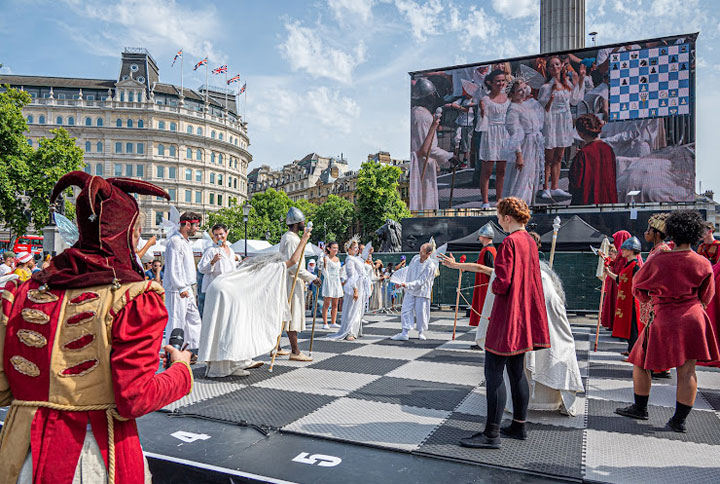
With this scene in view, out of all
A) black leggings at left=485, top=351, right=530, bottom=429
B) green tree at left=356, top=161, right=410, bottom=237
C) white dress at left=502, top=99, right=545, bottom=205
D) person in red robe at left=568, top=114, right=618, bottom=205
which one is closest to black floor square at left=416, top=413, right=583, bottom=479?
black leggings at left=485, top=351, right=530, bottom=429

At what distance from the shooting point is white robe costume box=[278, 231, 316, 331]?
24.5 ft

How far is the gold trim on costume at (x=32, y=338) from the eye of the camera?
1.88 meters

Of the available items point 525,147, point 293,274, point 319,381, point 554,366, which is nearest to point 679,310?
point 554,366

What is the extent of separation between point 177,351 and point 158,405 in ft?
0.81

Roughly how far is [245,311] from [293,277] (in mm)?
1102

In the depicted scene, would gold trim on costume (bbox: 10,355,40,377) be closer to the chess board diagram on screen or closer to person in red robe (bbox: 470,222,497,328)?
person in red robe (bbox: 470,222,497,328)

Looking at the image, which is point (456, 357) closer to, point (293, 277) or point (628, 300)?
point (628, 300)

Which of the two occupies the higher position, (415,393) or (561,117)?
(561,117)

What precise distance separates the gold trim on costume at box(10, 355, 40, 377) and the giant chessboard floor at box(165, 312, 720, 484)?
2.93m

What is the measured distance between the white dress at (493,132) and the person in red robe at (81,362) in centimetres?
3075

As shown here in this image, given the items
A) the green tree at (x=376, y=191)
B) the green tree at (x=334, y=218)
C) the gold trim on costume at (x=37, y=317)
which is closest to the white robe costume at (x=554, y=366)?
the gold trim on costume at (x=37, y=317)

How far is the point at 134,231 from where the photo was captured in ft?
6.92

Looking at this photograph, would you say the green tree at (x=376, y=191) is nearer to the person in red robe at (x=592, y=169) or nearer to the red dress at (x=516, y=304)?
the person in red robe at (x=592, y=169)

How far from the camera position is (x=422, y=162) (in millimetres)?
32781
